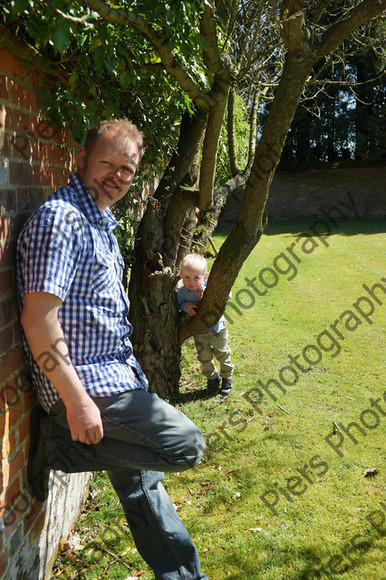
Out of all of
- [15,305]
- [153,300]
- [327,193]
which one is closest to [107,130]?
[15,305]

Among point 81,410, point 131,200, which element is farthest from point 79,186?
point 131,200

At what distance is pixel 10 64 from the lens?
2.02 m

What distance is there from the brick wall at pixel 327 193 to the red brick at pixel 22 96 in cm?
2009

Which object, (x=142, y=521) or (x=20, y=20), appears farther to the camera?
(x=142, y=521)

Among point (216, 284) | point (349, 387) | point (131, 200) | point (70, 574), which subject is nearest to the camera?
point (70, 574)

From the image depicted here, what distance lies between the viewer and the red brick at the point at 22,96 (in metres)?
2.05

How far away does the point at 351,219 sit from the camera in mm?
22016

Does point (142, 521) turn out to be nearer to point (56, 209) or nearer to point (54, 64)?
A: point (56, 209)

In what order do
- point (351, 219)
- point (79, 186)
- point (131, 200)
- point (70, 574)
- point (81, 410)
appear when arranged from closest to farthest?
point (81, 410)
point (79, 186)
point (70, 574)
point (131, 200)
point (351, 219)

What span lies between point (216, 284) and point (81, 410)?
7.95 ft

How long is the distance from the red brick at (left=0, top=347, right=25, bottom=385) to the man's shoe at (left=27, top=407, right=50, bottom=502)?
0.91 ft

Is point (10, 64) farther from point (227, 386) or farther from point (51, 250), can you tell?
point (227, 386)

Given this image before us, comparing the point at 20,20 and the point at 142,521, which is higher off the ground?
the point at 20,20

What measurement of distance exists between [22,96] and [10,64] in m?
0.15
